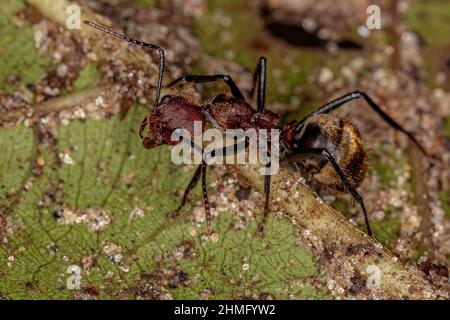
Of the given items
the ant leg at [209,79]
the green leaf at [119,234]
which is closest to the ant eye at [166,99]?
the ant leg at [209,79]

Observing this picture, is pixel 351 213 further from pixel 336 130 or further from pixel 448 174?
pixel 448 174

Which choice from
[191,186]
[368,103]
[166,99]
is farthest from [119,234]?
[368,103]

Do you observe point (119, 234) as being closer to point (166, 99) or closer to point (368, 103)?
point (166, 99)

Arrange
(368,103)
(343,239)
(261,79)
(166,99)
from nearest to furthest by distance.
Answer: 1. (343,239)
2. (166,99)
3. (261,79)
4. (368,103)

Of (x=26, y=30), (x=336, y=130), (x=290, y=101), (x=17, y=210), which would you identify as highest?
(x=26, y=30)

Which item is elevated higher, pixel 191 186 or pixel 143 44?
pixel 143 44

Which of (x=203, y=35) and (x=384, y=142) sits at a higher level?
(x=203, y=35)
